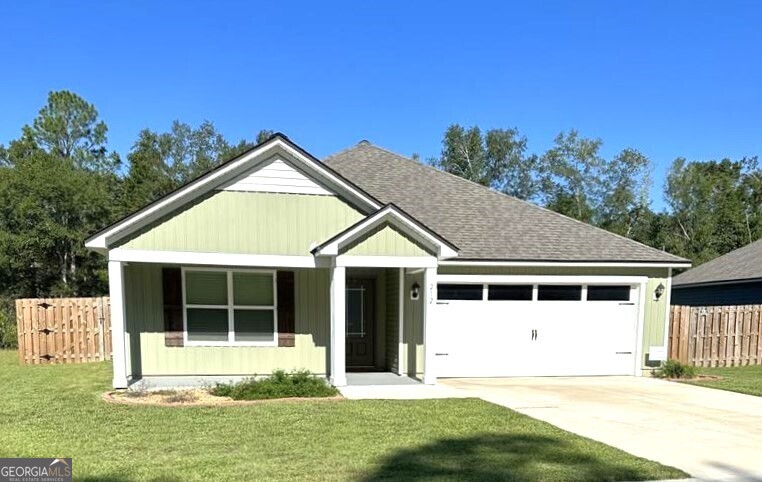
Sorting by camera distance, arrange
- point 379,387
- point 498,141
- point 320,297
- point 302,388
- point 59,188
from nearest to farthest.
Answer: point 302,388 < point 379,387 < point 320,297 < point 59,188 < point 498,141

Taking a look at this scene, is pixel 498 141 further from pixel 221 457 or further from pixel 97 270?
pixel 221 457

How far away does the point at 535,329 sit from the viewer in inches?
426

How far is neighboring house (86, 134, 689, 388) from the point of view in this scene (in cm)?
902

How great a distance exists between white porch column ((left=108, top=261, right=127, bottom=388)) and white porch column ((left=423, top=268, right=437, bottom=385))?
5347mm

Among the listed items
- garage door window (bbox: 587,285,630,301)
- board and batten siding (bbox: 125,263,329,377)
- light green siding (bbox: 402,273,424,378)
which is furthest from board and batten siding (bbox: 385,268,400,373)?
garage door window (bbox: 587,285,630,301)

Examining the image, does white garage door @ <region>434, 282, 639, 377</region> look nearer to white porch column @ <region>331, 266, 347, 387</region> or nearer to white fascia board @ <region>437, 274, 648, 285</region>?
white fascia board @ <region>437, 274, 648, 285</region>

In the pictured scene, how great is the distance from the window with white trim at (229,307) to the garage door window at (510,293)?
4659mm

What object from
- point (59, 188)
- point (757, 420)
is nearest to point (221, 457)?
point (757, 420)

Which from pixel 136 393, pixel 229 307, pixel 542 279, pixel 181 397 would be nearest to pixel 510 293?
pixel 542 279

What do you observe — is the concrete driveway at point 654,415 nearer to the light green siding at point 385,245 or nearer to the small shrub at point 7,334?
the light green siding at point 385,245

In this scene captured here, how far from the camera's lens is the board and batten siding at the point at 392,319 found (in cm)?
1043

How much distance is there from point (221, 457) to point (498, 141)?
129 feet

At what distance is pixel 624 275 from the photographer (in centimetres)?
1116

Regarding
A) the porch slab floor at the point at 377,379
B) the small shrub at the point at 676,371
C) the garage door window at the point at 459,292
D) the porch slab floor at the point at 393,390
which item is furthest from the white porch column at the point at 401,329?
the small shrub at the point at 676,371
